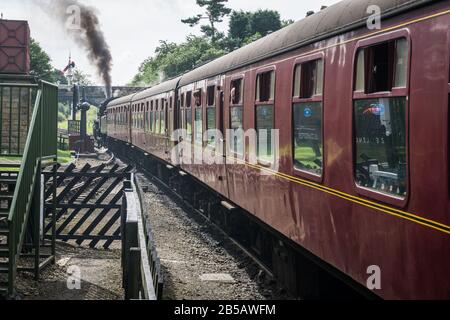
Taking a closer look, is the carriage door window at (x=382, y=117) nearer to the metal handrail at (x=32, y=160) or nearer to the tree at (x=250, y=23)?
the metal handrail at (x=32, y=160)

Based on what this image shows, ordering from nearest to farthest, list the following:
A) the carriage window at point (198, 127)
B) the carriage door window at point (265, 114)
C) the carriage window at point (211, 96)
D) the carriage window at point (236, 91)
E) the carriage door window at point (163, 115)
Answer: the carriage door window at point (265, 114)
the carriage window at point (236, 91)
the carriage window at point (211, 96)
the carriage window at point (198, 127)
the carriage door window at point (163, 115)

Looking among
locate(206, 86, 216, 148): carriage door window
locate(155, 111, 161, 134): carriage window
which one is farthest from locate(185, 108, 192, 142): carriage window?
locate(155, 111, 161, 134): carriage window

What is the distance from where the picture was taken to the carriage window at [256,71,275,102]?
7.81 metres

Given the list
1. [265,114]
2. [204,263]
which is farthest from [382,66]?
[204,263]

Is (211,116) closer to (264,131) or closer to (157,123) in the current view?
(264,131)

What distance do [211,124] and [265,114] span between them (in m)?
3.50

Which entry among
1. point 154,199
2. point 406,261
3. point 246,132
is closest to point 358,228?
point 406,261

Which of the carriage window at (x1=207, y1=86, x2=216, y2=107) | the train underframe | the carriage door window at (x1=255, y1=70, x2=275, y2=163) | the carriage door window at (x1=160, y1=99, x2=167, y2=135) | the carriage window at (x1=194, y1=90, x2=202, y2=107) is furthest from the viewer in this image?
the carriage door window at (x1=160, y1=99, x2=167, y2=135)

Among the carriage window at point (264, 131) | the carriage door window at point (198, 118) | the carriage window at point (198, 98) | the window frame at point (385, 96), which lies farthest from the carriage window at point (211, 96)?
the window frame at point (385, 96)

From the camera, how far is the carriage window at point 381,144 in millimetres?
4527

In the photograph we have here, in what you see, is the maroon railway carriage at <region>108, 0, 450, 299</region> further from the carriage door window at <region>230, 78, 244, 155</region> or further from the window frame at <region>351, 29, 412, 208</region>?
the carriage door window at <region>230, 78, 244, 155</region>

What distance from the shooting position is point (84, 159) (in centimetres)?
3481

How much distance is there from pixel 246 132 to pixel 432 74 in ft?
16.2

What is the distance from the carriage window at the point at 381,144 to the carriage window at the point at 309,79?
38.4 inches
